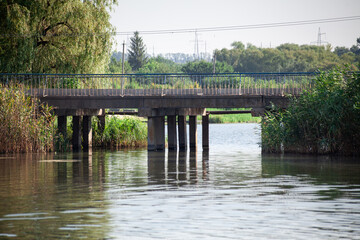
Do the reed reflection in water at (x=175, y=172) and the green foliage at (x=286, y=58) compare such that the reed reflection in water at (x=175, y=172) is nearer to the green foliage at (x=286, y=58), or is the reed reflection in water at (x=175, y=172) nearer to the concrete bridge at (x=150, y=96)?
the concrete bridge at (x=150, y=96)

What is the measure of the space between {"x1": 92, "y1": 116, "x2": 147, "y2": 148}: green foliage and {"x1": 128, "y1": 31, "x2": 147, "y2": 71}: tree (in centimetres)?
12214

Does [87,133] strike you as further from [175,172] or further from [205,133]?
[175,172]

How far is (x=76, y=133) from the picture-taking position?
3969 centimetres

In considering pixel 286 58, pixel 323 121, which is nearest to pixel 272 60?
pixel 286 58

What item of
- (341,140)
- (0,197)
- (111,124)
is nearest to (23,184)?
(0,197)

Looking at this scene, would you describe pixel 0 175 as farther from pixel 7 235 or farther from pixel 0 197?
pixel 7 235

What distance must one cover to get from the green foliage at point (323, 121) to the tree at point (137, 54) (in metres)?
133

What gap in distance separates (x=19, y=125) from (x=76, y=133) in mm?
8689

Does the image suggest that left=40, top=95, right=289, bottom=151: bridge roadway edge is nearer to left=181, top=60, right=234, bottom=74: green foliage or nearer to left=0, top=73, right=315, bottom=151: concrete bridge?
left=0, top=73, right=315, bottom=151: concrete bridge

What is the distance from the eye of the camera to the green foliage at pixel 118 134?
41188mm

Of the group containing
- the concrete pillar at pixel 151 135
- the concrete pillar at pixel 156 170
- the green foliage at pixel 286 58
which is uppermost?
the green foliage at pixel 286 58

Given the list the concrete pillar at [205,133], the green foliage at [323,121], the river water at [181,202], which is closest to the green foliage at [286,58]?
the concrete pillar at [205,133]

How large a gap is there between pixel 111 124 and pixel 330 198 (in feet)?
91.4

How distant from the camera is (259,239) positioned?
9.88 m
